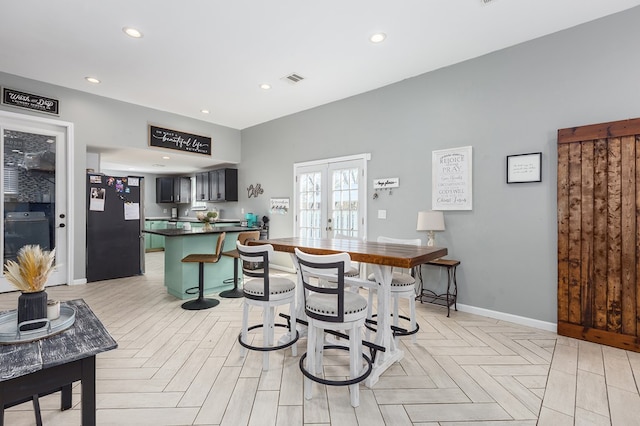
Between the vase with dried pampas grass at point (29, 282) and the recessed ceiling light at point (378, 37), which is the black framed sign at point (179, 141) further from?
the vase with dried pampas grass at point (29, 282)

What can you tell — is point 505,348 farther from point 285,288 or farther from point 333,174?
point 333,174

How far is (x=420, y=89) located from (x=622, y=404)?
3.45 m

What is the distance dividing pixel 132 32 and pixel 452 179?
3.73m

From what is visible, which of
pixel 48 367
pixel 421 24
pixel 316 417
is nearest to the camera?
pixel 48 367

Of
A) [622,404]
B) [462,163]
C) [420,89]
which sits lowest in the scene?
[622,404]

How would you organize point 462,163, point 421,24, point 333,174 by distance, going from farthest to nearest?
point 333,174, point 462,163, point 421,24

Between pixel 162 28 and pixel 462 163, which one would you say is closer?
pixel 162 28

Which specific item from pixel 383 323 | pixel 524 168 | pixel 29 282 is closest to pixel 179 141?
pixel 29 282

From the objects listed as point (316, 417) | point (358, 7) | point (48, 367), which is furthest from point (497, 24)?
point (48, 367)

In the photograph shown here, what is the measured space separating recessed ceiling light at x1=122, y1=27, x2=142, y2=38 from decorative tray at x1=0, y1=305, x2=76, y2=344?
2636 millimetres

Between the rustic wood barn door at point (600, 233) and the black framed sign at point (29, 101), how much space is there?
20.4 ft

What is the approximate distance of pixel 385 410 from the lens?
1.77 metres

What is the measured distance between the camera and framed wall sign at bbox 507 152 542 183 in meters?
3.01

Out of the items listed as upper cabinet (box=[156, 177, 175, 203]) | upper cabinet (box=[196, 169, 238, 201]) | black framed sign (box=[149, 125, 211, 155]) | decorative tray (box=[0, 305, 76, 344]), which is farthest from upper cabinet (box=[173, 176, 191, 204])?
decorative tray (box=[0, 305, 76, 344])
